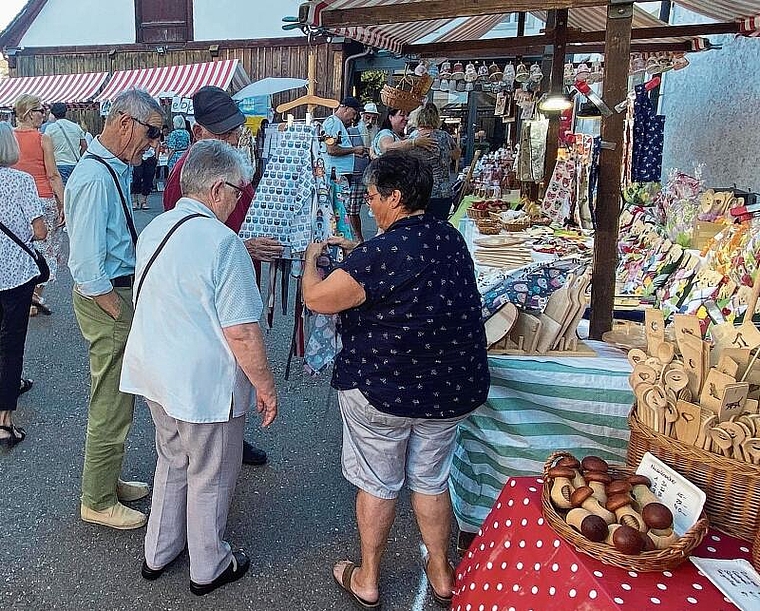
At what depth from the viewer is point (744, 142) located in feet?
18.7

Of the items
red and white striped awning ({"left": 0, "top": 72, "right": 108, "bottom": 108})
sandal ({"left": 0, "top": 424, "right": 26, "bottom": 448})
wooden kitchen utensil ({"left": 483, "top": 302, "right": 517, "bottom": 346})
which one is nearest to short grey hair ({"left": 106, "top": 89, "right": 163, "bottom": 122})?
wooden kitchen utensil ({"left": 483, "top": 302, "right": 517, "bottom": 346})

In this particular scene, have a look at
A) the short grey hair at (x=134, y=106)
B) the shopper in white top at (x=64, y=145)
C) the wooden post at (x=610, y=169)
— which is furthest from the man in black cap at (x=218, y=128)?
the shopper in white top at (x=64, y=145)

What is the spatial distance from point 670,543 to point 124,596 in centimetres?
190

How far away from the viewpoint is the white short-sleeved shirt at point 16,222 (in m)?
3.43

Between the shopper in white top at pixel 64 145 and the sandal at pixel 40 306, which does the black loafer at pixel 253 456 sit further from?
the shopper in white top at pixel 64 145

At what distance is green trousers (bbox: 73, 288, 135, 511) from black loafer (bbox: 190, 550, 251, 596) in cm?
64

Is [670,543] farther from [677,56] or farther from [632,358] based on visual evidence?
[677,56]

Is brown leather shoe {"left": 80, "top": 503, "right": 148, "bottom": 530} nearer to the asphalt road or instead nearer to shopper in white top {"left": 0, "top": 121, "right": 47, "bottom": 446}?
the asphalt road

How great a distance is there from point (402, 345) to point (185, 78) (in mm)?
14322

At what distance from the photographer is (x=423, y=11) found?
10.7ft

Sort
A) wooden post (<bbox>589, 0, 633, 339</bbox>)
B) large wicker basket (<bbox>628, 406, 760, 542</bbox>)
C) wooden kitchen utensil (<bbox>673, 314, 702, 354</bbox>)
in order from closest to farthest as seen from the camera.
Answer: large wicker basket (<bbox>628, 406, 760, 542</bbox>)
wooden kitchen utensil (<bbox>673, 314, 702, 354</bbox>)
wooden post (<bbox>589, 0, 633, 339</bbox>)

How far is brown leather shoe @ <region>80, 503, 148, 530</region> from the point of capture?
2799 mm

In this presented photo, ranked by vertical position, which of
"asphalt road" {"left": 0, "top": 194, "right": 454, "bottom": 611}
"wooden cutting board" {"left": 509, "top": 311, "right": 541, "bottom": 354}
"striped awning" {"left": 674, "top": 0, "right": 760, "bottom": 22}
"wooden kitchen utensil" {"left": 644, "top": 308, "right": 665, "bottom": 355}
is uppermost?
"striped awning" {"left": 674, "top": 0, "right": 760, "bottom": 22}

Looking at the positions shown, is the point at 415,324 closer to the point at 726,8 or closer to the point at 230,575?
the point at 230,575
